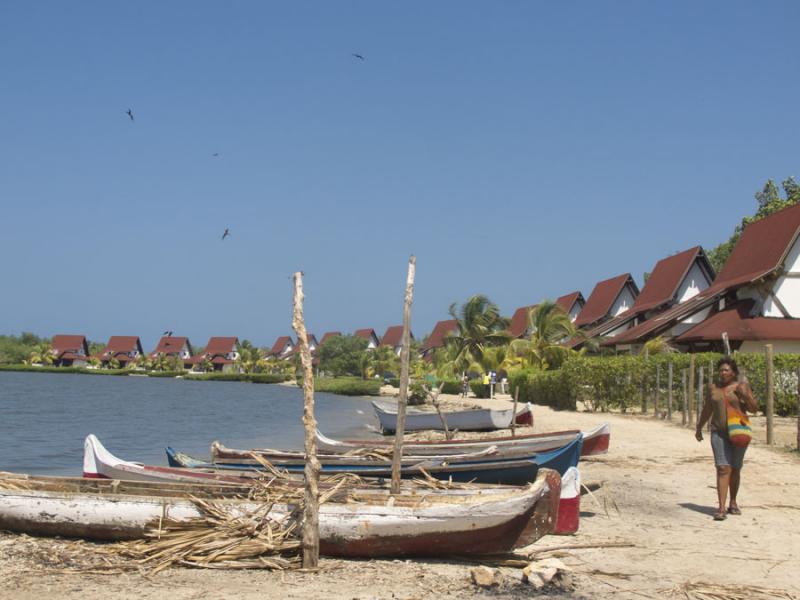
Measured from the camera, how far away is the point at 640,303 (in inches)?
1658

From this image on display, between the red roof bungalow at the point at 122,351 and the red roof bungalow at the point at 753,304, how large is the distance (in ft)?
327

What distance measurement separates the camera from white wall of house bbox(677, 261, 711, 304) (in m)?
39.2

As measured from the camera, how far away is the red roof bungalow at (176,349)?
391 feet

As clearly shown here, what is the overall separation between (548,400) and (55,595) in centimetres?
2660

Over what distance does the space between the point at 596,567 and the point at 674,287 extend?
3291cm

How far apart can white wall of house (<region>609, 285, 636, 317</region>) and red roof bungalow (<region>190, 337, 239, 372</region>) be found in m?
76.1

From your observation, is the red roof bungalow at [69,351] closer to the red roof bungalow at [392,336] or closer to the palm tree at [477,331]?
the red roof bungalow at [392,336]

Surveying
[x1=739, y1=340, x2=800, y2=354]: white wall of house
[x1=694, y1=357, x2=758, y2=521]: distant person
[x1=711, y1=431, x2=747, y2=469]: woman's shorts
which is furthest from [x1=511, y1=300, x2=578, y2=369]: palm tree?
[x1=711, y1=431, x2=747, y2=469]: woman's shorts

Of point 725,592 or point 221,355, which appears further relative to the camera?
point 221,355

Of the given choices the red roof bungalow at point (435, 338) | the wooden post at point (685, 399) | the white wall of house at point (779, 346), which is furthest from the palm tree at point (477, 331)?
the red roof bungalow at point (435, 338)

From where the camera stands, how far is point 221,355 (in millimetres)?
117062

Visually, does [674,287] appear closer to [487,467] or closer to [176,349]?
[487,467]

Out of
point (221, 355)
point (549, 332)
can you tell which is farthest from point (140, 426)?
point (221, 355)

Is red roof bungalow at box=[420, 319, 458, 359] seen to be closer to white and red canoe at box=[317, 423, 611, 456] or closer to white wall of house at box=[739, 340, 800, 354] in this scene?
white wall of house at box=[739, 340, 800, 354]
